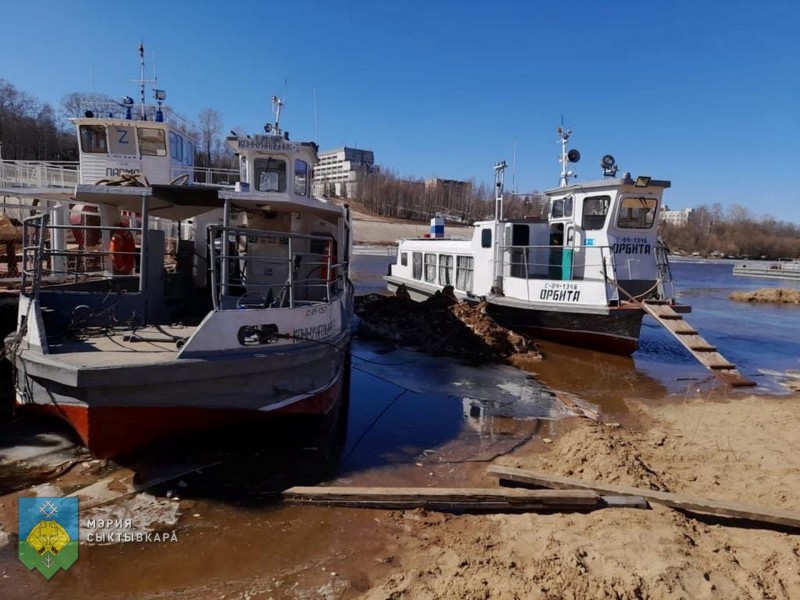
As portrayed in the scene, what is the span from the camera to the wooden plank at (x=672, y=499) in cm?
451

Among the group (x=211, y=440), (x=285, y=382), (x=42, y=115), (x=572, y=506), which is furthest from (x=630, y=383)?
(x=42, y=115)

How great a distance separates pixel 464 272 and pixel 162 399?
43.3ft

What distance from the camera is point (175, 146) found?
52.1 ft

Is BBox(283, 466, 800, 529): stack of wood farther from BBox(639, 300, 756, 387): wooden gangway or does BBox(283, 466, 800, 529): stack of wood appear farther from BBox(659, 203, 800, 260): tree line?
BBox(659, 203, 800, 260): tree line

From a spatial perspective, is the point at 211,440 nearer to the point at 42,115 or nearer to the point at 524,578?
the point at 524,578

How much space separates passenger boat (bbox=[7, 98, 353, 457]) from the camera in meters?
5.44

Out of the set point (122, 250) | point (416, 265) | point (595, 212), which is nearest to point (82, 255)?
point (122, 250)

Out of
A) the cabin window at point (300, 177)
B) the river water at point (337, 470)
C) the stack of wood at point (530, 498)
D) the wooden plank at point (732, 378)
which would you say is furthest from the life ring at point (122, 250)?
the wooden plank at point (732, 378)

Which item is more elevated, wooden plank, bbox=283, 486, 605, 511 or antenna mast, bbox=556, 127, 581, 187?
antenna mast, bbox=556, 127, 581, 187

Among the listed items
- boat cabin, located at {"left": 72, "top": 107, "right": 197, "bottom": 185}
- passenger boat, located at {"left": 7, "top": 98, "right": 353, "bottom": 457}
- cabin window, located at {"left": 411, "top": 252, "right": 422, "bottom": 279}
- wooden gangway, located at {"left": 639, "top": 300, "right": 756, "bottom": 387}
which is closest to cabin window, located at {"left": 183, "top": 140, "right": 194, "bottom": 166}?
boat cabin, located at {"left": 72, "top": 107, "right": 197, "bottom": 185}

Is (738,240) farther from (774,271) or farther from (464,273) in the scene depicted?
(464,273)

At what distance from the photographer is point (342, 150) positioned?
278ft

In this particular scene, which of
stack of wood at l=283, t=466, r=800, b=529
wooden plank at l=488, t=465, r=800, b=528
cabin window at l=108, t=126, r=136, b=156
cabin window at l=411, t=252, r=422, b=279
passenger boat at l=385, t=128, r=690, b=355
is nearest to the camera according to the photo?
wooden plank at l=488, t=465, r=800, b=528

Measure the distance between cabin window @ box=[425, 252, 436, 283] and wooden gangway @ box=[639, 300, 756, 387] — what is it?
917 cm
